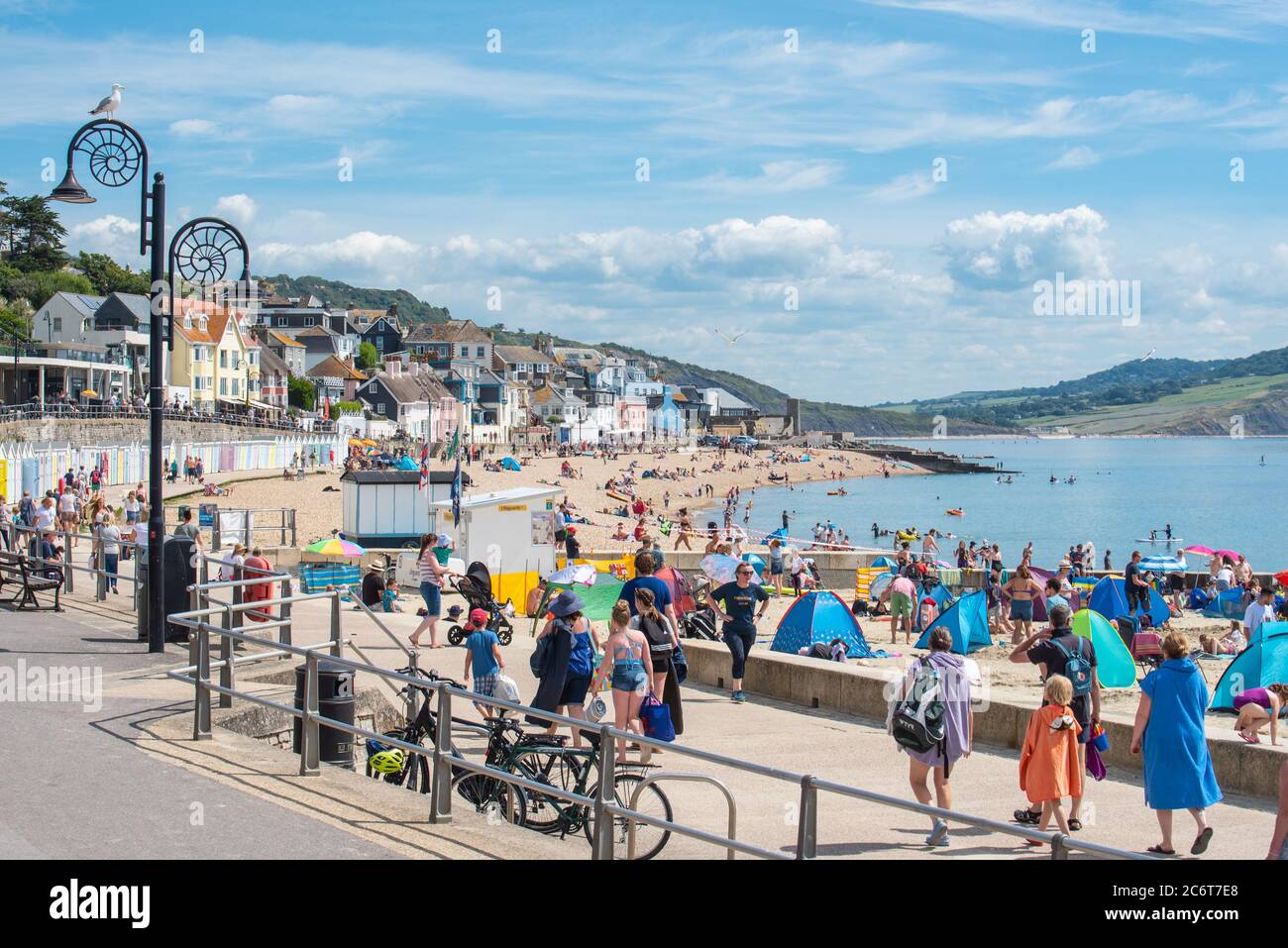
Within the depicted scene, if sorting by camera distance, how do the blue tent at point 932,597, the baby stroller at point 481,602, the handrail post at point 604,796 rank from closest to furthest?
the handrail post at point 604,796 → the baby stroller at point 481,602 → the blue tent at point 932,597

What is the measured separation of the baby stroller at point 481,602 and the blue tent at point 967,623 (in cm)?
584

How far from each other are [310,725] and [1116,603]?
16.2 meters

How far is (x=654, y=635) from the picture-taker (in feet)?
34.2

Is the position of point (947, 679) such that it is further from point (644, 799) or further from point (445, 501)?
point (445, 501)

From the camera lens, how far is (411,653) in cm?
1102

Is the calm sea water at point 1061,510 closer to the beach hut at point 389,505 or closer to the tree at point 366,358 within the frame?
the beach hut at point 389,505

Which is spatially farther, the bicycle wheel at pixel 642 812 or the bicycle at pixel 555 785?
the bicycle at pixel 555 785

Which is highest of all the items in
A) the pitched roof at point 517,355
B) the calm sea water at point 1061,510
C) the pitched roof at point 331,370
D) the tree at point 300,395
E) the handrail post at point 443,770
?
the pitched roof at point 517,355

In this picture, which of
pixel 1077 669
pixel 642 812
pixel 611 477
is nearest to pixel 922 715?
pixel 1077 669

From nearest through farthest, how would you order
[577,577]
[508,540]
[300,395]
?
[577,577], [508,540], [300,395]

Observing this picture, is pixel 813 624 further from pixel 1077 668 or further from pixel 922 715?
pixel 922 715

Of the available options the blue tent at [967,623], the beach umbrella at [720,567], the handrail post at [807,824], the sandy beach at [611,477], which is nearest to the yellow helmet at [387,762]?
the handrail post at [807,824]

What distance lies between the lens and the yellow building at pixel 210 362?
80.9 metres
